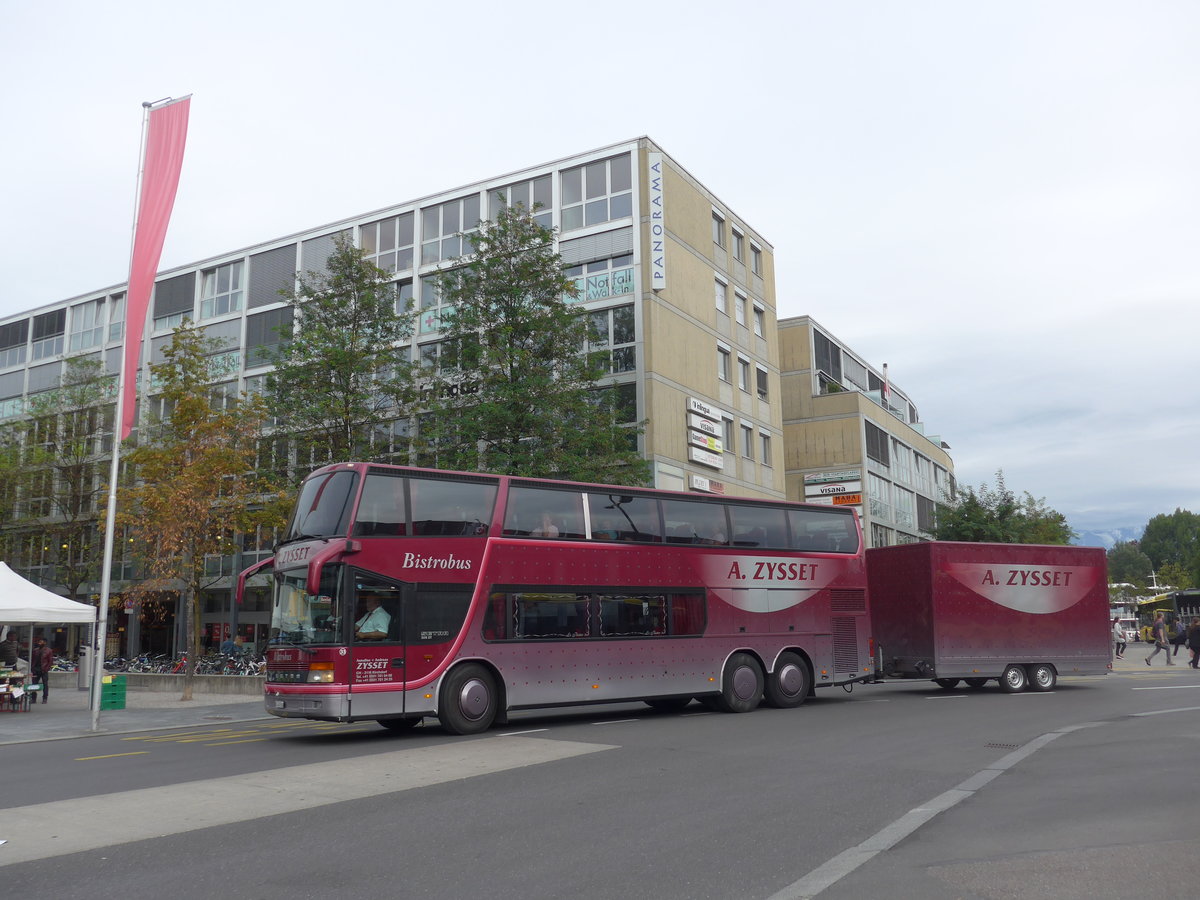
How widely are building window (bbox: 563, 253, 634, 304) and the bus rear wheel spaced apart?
78.2 feet

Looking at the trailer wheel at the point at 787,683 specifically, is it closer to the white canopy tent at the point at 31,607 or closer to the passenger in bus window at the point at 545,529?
the passenger in bus window at the point at 545,529

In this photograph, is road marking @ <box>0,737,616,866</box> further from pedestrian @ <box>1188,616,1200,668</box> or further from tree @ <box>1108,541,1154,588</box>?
tree @ <box>1108,541,1154,588</box>

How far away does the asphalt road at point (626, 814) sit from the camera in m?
6.31

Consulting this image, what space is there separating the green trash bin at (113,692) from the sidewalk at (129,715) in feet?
0.58

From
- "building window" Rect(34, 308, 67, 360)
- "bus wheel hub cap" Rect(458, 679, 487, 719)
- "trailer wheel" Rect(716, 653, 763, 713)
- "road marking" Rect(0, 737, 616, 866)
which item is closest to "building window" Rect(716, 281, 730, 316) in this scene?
"trailer wheel" Rect(716, 653, 763, 713)

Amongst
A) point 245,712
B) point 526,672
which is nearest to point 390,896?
point 526,672

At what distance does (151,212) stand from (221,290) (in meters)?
30.2

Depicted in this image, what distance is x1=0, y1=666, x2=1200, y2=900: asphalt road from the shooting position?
6309 mm

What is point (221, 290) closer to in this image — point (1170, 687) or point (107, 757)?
point (107, 757)

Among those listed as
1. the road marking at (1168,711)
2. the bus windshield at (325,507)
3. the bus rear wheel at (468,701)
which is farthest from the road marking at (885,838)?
the bus windshield at (325,507)

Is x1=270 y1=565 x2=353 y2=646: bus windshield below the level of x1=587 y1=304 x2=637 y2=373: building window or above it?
below

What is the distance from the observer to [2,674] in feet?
77.5

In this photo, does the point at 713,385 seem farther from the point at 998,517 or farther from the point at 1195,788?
the point at 1195,788

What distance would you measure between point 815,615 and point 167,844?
47.1ft
